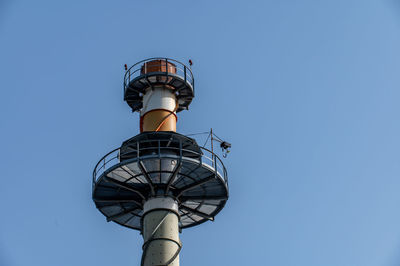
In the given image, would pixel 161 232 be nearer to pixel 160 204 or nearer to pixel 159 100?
pixel 160 204

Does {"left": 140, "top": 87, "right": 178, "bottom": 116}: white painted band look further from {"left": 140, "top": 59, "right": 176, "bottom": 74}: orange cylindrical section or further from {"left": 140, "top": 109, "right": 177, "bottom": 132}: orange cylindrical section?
{"left": 140, "top": 59, "right": 176, "bottom": 74}: orange cylindrical section

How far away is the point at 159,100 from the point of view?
39.8 meters

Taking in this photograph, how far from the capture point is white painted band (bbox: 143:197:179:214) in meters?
34.7

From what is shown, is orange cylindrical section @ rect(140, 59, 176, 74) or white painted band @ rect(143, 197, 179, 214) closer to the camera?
white painted band @ rect(143, 197, 179, 214)

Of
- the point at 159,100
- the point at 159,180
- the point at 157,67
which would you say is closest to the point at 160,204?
the point at 159,180

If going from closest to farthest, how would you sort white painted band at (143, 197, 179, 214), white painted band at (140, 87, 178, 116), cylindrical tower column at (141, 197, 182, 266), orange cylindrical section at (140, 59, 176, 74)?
cylindrical tower column at (141, 197, 182, 266)
white painted band at (143, 197, 179, 214)
white painted band at (140, 87, 178, 116)
orange cylindrical section at (140, 59, 176, 74)

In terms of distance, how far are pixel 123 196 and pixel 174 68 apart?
32.2 ft

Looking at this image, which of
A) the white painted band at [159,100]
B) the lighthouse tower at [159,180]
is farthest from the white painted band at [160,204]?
the white painted band at [159,100]

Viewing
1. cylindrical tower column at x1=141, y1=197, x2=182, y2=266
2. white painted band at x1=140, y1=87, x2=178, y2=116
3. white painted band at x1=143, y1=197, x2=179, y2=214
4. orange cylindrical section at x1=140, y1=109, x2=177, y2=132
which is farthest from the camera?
white painted band at x1=140, y1=87, x2=178, y2=116

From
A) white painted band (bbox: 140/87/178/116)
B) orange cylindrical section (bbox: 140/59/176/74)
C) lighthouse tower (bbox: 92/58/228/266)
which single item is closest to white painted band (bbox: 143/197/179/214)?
lighthouse tower (bbox: 92/58/228/266)

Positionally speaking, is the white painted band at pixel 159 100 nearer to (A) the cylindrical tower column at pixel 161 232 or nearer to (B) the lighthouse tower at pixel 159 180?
(B) the lighthouse tower at pixel 159 180

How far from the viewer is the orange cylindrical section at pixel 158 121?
38.2m

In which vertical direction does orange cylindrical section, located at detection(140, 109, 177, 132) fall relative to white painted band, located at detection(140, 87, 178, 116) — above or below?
below

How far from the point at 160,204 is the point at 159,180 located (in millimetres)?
1347
